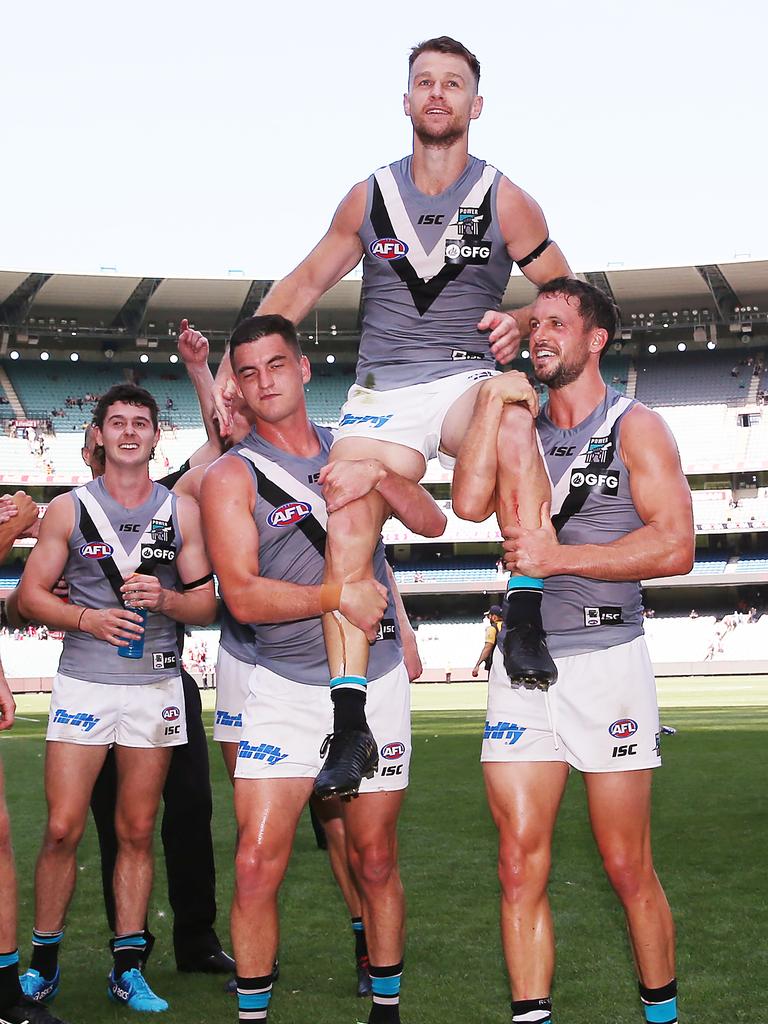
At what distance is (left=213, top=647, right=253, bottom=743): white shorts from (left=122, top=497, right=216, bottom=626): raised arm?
0.43 meters

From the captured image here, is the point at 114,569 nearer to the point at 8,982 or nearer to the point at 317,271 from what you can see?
the point at 317,271

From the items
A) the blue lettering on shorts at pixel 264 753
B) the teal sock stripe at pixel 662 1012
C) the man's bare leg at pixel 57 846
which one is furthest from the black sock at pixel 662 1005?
the man's bare leg at pixel 57 846

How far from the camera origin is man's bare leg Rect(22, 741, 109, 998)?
5719 millimetres

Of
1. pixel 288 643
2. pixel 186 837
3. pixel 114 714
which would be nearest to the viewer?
pixel 288 643

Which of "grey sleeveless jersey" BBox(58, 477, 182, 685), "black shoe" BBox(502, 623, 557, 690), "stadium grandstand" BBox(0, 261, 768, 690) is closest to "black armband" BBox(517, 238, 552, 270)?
"black shoe" BBox(502, 623, 557, 690)

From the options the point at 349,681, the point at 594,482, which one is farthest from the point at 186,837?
the point at 594,482

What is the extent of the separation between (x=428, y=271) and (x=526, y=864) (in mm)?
2551

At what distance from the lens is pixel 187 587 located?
617 centimetres

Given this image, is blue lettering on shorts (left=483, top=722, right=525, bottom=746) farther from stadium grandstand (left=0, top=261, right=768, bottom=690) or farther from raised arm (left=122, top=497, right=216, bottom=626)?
stadium grandstand (left=0, top=261, right=768, bottom=690)

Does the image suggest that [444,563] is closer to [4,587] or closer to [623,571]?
[4,587]

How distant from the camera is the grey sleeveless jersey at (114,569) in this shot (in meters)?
5.98

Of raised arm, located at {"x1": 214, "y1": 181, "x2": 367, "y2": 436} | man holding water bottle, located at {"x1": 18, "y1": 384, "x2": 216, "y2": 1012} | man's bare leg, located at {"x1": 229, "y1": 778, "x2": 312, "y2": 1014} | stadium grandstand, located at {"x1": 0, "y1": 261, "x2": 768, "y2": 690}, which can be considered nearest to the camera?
man's bare leg, located at {"x1": 229, "y1": 778, "x2": 312, "y2": 1014}

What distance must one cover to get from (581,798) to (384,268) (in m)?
8.26

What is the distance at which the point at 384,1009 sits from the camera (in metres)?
4.89
